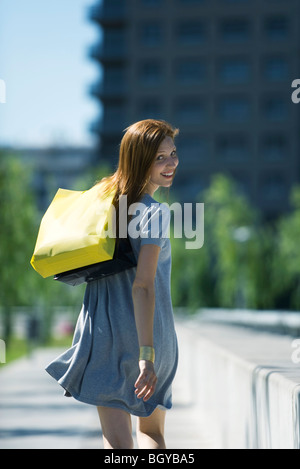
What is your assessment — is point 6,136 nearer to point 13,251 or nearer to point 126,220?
point 13,251

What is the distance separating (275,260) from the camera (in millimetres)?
36688

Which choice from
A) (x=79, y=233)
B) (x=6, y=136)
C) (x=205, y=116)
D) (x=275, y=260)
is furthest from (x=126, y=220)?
(x=205, y=116)

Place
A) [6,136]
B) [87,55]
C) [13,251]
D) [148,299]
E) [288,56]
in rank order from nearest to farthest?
[148,299]
[13,251]
[6,136]
[288,56]
[87,55]

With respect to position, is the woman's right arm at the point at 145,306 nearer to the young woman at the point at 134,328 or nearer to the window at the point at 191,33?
the young woman at the point at 134,328

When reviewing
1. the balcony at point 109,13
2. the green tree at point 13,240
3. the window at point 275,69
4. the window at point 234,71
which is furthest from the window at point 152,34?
the green tree at point 13,240

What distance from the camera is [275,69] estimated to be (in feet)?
227

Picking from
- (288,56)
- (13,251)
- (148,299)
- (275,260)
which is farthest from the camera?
(288,56)

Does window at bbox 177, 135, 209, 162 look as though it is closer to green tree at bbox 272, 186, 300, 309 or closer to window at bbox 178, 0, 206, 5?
window at bbox 178, 0, 206, 5

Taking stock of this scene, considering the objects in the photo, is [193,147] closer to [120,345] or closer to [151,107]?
[151,107]

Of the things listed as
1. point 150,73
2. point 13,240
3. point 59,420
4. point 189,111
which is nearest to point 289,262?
point 13,240

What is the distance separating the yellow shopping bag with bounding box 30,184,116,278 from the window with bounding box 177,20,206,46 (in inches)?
2738

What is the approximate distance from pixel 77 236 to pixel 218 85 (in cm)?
6827

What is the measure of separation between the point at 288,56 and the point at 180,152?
11166mm

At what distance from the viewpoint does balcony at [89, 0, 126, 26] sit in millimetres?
72625
